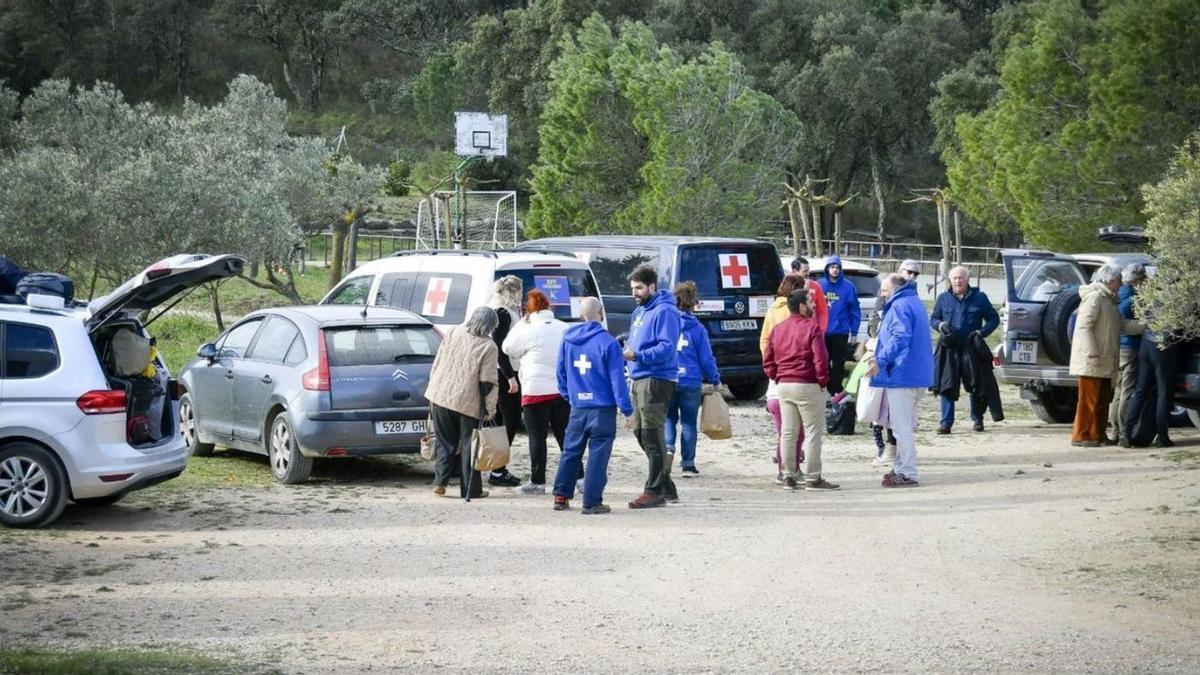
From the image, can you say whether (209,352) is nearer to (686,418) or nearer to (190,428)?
(190,428)

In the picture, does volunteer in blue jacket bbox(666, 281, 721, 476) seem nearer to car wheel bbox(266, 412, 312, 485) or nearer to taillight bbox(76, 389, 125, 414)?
car wheel bbox(266, 412, 312, 485)

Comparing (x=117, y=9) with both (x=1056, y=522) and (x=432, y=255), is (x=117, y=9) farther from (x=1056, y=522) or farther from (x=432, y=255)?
(x=1056, y=522)

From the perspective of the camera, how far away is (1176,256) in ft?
45.7

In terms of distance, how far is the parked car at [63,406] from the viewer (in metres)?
11.0

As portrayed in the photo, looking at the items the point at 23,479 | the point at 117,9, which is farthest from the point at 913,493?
the point at 117,9

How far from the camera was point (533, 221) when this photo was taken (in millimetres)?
44594

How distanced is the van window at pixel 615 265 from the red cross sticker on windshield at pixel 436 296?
3878 millimetres

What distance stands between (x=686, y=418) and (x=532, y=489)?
178 centimetres

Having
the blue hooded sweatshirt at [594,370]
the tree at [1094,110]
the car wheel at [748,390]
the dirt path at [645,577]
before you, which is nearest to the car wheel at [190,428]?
the dirt path at [645,577]

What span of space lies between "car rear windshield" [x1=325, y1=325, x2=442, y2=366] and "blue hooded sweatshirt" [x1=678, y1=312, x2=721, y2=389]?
82.8 inches

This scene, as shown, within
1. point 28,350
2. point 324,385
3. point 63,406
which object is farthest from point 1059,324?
point 28,350

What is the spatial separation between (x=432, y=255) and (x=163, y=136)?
19.8 m

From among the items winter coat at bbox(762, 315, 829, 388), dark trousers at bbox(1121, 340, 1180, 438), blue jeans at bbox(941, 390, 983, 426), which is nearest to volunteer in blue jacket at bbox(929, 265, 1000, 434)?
blue jeans at bbox(941, 390, 983, 426)

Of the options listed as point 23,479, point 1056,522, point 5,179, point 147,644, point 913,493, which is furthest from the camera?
point 5,179
